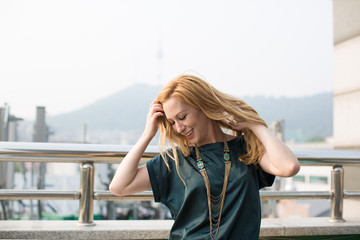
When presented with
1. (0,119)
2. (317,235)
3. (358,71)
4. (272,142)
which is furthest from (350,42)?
(0,119)

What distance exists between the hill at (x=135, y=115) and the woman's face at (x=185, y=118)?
112 m

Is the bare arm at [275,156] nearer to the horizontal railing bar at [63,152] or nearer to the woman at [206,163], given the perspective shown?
the woman at [206,163]

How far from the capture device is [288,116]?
127125 millimetres

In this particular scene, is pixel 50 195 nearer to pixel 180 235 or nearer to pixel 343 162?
pixel 180 235

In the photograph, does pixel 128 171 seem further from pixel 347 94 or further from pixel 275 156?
pixel 347 94

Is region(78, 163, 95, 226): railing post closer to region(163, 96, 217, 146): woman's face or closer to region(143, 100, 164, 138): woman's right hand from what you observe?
region(143, 100, 164, 138): woman's right hand

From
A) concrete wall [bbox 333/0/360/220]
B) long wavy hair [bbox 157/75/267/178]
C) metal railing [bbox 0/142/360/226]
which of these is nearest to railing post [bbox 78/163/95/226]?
metal railing [bbox 0/142/360/226]

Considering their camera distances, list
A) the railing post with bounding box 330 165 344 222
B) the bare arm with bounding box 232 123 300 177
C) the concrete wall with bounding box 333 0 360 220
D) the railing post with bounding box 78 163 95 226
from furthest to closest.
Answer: the concrete wall with bounding box 333 0 360 220 < the railing post with bounding box 330 165 344 222 < the railing post with bounding box 78 163 95 226 < the bare arm with bounding box 232 123 300 177

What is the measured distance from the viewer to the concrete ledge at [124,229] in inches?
87.7

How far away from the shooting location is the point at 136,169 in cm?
182

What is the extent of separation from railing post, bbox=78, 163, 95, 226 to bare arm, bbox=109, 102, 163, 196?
61 centimetres

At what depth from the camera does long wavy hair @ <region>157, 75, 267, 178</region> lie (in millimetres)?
1700

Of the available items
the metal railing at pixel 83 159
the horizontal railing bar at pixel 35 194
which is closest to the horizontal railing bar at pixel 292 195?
the metal railing at pixel 83 159

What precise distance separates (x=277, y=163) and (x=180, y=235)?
0.53 meters
